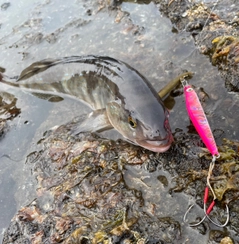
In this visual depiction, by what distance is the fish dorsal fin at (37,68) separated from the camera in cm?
472

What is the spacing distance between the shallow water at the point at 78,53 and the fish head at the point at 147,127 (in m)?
0.48

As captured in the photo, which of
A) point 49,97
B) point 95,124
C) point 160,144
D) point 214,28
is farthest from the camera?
point 49,97

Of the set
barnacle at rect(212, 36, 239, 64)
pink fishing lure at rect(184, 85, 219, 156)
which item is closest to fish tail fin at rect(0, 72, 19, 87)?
pink fishing lure at rect(184, 85, 219, 156)

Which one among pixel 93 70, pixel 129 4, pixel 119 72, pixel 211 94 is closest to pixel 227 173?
pixel 211 94

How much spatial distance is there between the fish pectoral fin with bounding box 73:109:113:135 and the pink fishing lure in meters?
1.11

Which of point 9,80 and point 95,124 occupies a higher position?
point 9,80

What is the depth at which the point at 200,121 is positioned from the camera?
2.83 m

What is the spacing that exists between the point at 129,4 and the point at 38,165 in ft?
12.9

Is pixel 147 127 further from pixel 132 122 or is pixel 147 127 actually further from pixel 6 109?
pixel 6 109

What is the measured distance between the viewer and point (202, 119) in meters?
2.83

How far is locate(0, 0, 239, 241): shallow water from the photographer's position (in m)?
3.39

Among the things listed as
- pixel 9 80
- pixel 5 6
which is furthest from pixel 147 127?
pixel 5 6

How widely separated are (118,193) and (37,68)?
2.98 meters

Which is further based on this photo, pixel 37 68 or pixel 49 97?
pixel 37 68
